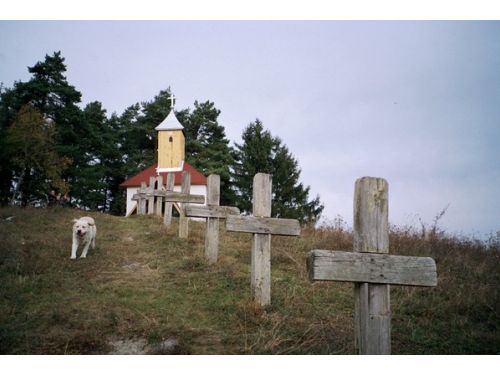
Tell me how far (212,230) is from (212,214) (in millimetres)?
353

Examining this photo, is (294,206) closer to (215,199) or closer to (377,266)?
(215,199)

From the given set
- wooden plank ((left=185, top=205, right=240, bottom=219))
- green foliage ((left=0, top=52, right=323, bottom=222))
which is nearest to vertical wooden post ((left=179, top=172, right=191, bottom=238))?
wooden plank ((left=185, top=205, right=240, bottom=219))

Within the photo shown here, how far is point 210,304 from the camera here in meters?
5.18

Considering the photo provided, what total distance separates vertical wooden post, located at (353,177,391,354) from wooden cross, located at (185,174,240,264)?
4.97m

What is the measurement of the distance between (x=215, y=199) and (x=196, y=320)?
3.70 meters

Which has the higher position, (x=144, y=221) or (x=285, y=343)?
(x=144, y=221)

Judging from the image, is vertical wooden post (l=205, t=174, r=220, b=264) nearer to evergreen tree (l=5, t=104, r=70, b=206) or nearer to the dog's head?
the dog's head

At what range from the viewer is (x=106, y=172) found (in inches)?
1537

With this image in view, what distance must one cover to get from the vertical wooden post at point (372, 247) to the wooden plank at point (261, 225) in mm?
2467

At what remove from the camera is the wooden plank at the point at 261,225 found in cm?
534

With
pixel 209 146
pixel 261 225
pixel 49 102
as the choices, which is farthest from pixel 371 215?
pixel 209 146

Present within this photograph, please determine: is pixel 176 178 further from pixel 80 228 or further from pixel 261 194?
pixel 261 194

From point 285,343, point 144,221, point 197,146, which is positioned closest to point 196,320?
point 285,343

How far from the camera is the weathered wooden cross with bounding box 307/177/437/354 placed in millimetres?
2840
